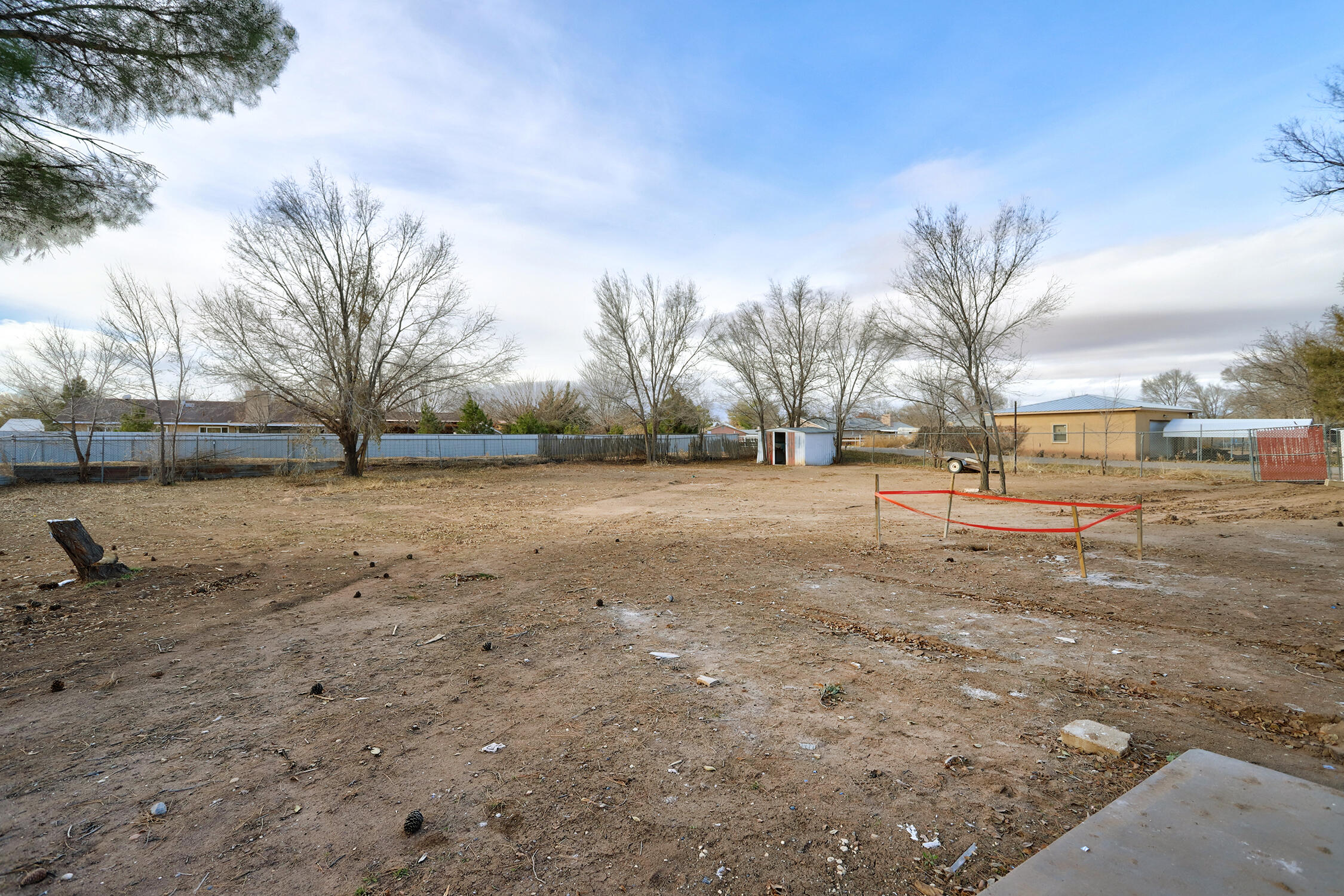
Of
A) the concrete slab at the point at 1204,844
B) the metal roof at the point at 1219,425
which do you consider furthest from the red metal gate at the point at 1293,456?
the concrete slab at the point at 1204,844

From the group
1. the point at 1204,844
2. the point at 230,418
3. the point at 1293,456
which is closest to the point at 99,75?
the point at 1204,844

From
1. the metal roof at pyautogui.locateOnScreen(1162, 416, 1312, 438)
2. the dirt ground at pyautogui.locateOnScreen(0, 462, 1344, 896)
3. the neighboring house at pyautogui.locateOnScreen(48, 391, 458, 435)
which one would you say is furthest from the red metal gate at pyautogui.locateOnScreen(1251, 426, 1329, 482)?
the neighboring house at pyautogui.locateOnScreen(48, 391, 458, 435)

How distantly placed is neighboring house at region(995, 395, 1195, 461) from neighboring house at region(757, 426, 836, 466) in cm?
1034

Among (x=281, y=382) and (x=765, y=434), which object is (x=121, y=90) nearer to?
(x=281, y=382)

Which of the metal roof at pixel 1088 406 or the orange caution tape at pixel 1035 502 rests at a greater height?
the metal roof at pixel 1088 406

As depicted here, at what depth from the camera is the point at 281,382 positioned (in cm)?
2156

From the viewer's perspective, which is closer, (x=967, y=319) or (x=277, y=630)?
(x=277, y=630)

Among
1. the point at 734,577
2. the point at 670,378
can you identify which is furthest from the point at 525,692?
the point at 670,378

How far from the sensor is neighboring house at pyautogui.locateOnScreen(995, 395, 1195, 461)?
32281mm

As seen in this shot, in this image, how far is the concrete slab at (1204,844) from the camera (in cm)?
194

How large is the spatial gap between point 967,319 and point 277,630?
1624 centimetres

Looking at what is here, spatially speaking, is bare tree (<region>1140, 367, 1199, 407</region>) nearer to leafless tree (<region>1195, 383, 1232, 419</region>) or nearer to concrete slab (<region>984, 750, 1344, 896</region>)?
leafless tree (<region>1195, 383, 1232, 419</region>)

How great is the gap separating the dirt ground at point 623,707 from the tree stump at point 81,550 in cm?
31

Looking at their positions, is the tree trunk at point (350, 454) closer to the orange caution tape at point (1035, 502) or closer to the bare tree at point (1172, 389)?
the orange caution tape at point (1035, 502)
